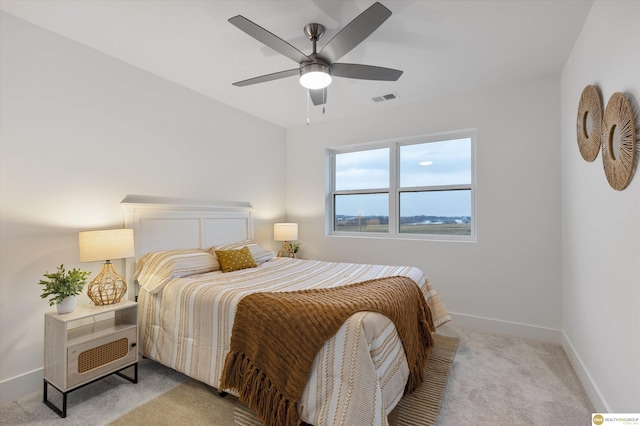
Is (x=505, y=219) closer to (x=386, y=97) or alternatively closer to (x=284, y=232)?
(x=386, y=97)

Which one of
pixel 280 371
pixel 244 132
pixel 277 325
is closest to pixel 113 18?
pixel 244 132

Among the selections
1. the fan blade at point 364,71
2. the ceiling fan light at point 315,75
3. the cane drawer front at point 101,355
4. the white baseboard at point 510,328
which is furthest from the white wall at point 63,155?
the white baseboard at point 510,328

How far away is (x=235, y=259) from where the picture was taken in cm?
303

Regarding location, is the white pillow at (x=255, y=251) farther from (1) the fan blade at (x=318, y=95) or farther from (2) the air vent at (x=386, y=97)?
(2) the air vent at (x=386, y=97)

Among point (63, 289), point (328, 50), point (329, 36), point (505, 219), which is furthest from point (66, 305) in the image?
A: point (505, 219)

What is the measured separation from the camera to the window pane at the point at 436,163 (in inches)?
146

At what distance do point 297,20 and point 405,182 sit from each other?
255 centimetres

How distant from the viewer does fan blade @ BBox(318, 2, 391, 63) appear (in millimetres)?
1585

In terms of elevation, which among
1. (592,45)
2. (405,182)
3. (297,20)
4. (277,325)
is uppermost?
(297,20)

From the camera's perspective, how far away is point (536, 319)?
3.13 m

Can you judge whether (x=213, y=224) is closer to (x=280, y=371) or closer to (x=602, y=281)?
(x=280, y=371)

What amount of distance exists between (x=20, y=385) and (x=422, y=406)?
2.82 m

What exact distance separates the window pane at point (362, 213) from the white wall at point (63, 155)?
2126 millimetres

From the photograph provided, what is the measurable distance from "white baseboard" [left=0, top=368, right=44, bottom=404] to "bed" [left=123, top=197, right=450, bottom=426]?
0.67m
